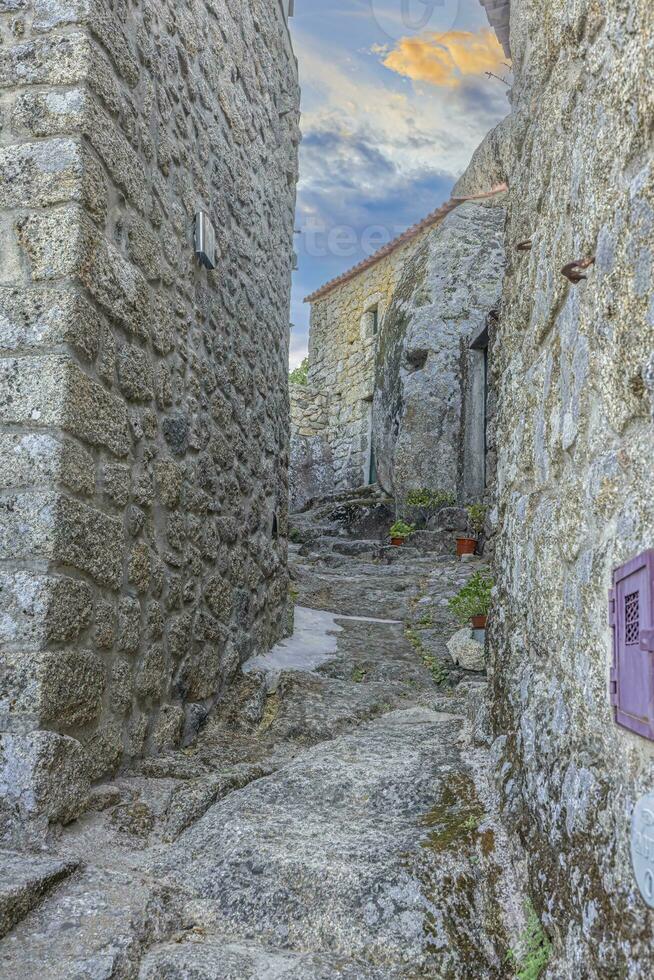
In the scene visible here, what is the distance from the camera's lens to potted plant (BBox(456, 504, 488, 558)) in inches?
313

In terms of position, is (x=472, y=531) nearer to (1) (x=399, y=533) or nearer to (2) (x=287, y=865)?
(1) (x=399, y=533)

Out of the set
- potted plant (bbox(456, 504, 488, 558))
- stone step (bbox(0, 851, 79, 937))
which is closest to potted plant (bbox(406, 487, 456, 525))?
potted plant (bbox(456, 504, 488, 558))

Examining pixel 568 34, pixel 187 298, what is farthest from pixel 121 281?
pixel 568 34

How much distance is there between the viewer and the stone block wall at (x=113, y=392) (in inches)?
85.4

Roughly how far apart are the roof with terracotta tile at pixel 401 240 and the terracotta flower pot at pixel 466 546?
5.14 metres

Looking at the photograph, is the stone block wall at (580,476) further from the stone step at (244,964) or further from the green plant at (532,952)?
the stone step at (244,964)

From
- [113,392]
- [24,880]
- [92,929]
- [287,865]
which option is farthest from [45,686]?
[113,392]

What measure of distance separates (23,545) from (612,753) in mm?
1589

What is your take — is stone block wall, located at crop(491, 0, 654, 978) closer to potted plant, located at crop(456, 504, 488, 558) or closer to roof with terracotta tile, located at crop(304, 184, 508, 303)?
potted plant, located at crop(456, 504, 488, 558)

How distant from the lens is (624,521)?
1340 mm

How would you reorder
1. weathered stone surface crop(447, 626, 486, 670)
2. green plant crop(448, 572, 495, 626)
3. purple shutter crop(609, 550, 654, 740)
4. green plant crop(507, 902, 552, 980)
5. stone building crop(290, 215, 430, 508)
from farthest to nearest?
stone building crop(290, 215, 430, 508) → green plant crop(448, 572, 495, 626) → weathered stone surface crop(447, 626, 486, 670) → green plant crop(507, 902, 552, 980) → purple shutter crop(609, 550, 654, 740)

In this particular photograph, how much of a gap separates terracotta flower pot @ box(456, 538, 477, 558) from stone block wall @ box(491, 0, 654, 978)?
17.5 ft

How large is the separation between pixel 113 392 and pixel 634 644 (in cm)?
185

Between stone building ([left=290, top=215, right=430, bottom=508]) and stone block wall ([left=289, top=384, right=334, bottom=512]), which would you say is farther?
stone block wall ([left=289, top=384, right=334, bottom=512])
